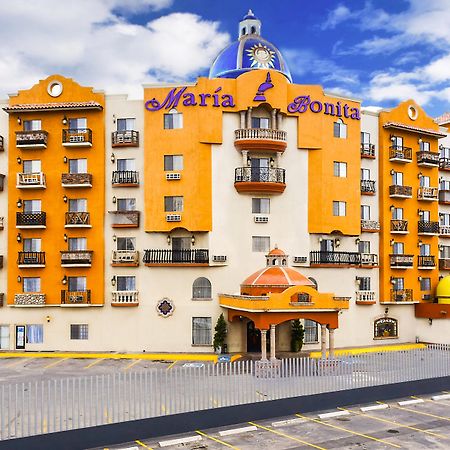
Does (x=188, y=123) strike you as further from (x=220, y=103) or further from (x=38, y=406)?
(x=38, y=406)

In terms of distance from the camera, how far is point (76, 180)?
47.6 meters

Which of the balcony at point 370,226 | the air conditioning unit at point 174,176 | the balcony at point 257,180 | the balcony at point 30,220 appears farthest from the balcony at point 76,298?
the balcony at point 370,226

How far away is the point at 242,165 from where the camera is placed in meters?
47.9

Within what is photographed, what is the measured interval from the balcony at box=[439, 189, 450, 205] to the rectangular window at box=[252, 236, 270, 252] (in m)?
22.1

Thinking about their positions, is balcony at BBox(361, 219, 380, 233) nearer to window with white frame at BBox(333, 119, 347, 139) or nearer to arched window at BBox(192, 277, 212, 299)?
window with white frame at BBox(333, 119, 347, 139)

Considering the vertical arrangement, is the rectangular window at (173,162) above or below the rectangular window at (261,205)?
above

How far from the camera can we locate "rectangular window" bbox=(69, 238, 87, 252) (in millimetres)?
48156

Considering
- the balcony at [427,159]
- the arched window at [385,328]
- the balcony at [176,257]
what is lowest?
the arched window at [385,328]

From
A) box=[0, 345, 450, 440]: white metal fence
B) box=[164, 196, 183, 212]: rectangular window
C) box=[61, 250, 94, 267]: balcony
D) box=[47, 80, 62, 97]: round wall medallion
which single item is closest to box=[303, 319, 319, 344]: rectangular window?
box=[164, 196, 183, 212]: rectangular window

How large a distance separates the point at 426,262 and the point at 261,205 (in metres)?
19.3

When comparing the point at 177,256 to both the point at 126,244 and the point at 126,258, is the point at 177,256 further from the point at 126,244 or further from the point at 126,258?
the point at 126,244

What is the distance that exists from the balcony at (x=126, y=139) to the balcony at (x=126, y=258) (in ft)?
30.3

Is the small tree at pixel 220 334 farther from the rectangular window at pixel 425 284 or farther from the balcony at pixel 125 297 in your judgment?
the rectangular window at pixel 425 284

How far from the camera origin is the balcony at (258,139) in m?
47.0
